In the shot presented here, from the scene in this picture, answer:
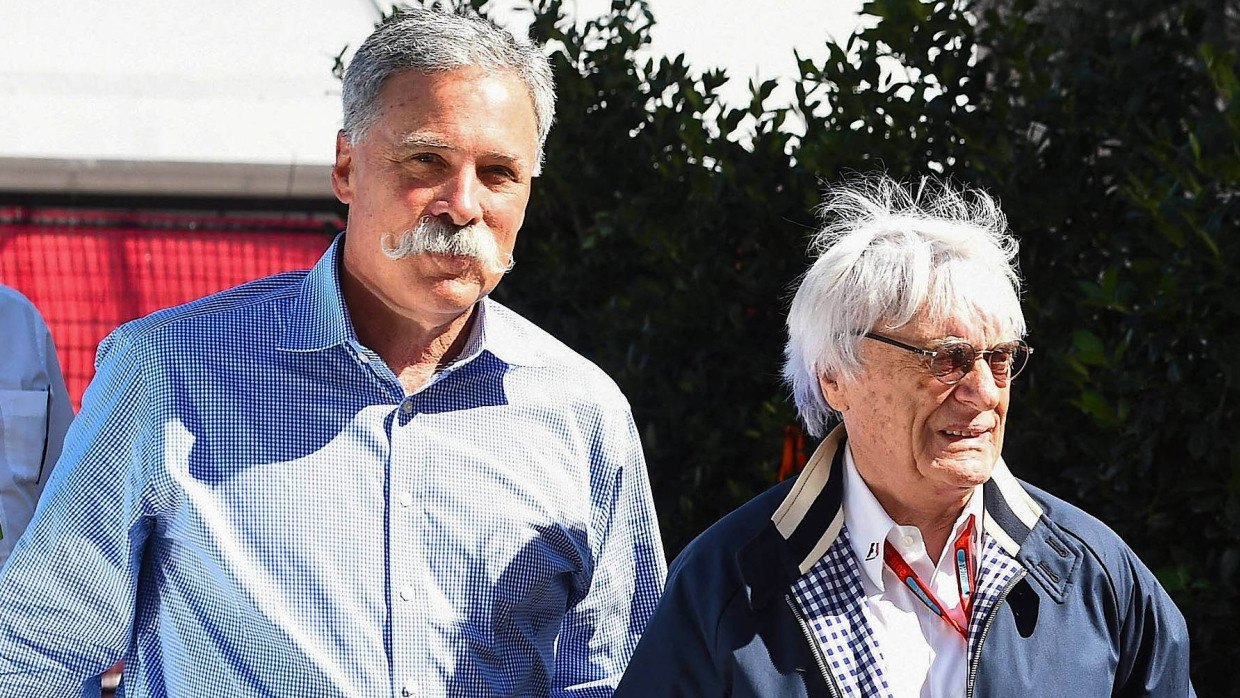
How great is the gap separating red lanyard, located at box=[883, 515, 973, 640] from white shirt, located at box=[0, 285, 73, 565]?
1885 millimetres

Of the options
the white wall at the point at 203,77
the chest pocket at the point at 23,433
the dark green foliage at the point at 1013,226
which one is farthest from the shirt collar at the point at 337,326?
the white wall at the point at 203,77

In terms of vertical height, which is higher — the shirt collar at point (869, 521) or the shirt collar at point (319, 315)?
the shirt collar at point (319, 315)

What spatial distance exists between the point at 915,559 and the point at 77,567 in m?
1.28

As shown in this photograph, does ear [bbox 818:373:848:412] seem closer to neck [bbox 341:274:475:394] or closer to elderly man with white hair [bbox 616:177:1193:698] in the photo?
elderly man with white hair [bbox 616:177:1193:698]

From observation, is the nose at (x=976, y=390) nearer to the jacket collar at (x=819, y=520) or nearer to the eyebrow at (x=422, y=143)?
the jacket collar at (x=819, y=520)

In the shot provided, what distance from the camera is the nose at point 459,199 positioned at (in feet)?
6.99

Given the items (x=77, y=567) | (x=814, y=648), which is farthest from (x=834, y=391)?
(x=77, y=567)

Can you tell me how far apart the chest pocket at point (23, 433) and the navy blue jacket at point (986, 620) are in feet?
5.19

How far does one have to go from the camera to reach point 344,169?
7.50ft

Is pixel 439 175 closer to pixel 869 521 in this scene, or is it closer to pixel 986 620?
pixel 869 521

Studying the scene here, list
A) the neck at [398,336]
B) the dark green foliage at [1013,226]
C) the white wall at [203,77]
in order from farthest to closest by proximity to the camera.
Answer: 1. the white wall at [203,77]
2. the dark green foliage at [1013,226]
3. the neck at [398,336]

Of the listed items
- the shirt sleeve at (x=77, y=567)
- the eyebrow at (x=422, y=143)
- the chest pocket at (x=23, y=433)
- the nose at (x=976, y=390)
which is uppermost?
the eyebrow at (x=422, y=143)

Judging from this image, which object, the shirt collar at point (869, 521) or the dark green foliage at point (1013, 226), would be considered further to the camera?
the dark green foliage at point (1013, 226)

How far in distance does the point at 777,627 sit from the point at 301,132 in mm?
→ 3334
